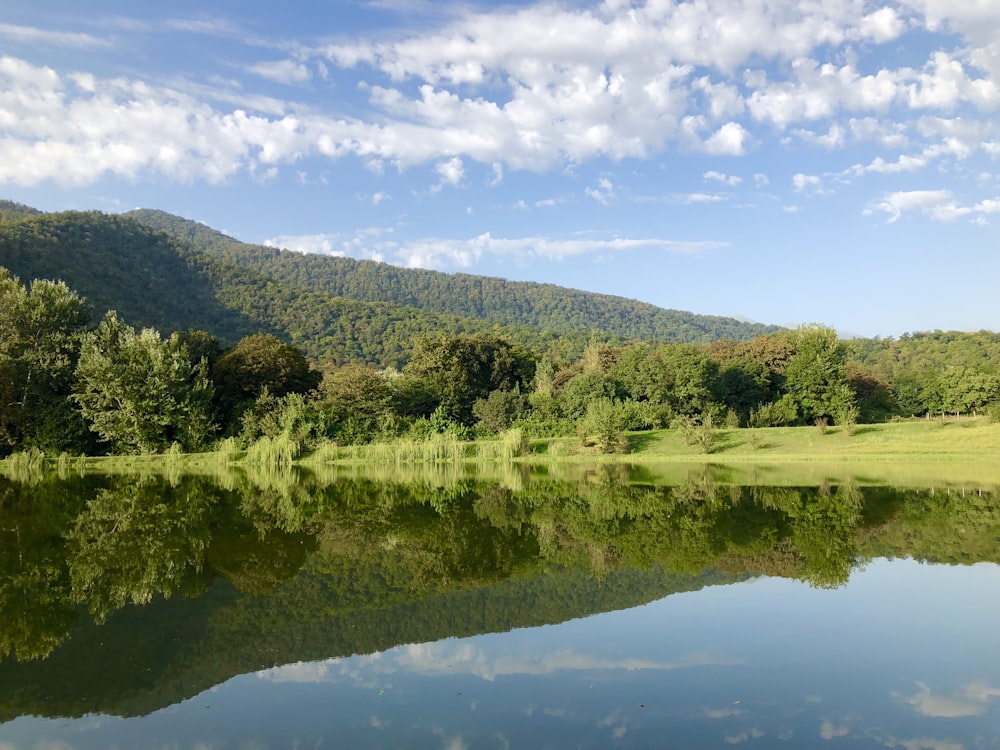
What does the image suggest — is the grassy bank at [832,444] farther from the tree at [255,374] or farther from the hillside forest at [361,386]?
the tree at [255,374]

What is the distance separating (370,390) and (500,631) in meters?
34.6

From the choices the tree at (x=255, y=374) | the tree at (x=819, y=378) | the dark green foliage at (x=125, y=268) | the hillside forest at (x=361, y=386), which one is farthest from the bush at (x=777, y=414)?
the dark green foliage at (x=125, y=268)

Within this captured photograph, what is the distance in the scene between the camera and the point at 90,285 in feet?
259

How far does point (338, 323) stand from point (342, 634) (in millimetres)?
109391

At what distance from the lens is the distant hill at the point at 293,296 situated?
86.6 m

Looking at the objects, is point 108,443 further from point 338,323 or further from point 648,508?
point 338,323

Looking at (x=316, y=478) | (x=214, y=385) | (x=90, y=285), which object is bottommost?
(x=316, y=478)

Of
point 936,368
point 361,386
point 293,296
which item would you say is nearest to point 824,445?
point 361,386

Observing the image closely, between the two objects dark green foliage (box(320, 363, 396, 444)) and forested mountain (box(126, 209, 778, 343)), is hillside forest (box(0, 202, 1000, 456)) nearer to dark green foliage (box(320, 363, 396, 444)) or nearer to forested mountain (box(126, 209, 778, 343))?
dark green foliage (box(320, 363, 396, 444))

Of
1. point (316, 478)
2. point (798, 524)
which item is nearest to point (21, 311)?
point (316, 478)

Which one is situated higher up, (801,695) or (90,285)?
(90,285)

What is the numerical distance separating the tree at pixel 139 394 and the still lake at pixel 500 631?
64.4ft

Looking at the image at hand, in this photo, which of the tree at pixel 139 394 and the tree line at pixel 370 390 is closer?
the tree at pixel 139 394

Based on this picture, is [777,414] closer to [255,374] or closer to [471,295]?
[255,374]
